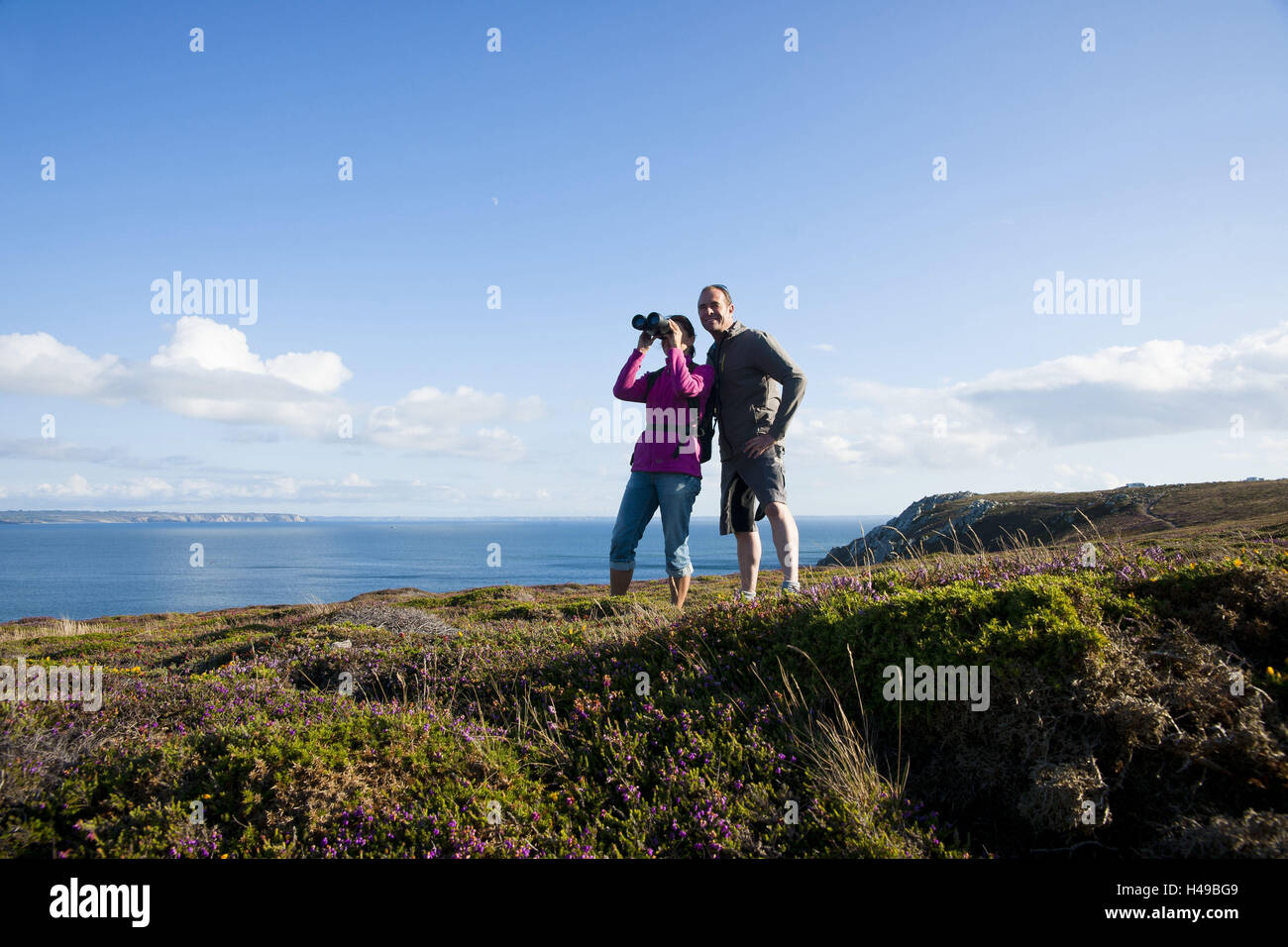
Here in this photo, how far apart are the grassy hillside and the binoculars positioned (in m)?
3.82

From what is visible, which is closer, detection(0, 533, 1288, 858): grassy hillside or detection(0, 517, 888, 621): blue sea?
detection(0, 533, 1288, 858): grassy hillside

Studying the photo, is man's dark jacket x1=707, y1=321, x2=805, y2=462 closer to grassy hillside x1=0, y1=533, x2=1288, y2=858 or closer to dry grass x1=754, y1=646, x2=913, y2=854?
grassy hillside x1=0, y1=533, x2=1288, y2=858

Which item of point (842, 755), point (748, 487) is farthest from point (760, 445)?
point (842, 755)

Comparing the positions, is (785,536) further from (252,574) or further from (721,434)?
(252,574)

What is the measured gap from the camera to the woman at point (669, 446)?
25.8 ft

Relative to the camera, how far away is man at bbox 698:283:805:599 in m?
7.29

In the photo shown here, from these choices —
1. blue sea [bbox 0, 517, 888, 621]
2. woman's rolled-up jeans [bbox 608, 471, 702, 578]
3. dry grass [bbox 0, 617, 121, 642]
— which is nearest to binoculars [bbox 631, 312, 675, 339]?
woman's rolled-up jeans [bbox 608, 471, 702, 578]

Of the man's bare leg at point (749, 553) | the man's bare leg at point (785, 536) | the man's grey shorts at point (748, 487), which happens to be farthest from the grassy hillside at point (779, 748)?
the man's grey shorts at point (748, 487)

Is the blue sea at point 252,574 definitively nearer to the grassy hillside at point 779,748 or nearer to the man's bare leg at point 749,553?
the man's bare leg at point 749,553

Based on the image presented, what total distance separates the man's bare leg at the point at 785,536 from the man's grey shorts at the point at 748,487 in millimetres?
100

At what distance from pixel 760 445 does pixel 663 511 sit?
4.46 feet
